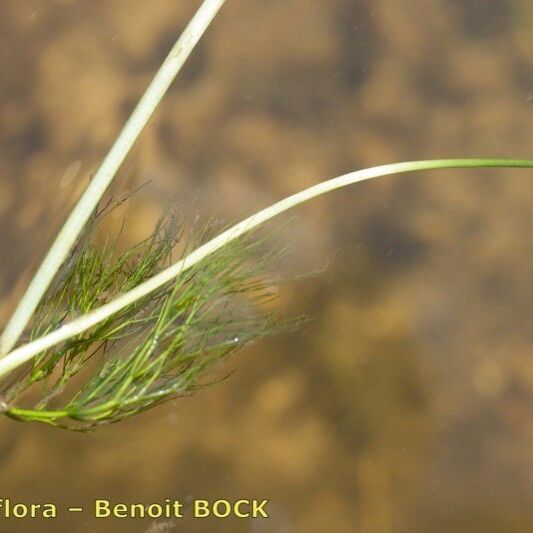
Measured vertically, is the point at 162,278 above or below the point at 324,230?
below

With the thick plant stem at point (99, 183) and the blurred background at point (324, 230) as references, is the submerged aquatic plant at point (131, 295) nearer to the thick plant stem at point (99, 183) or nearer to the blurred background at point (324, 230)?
the thick plant stem at point (99, 183)

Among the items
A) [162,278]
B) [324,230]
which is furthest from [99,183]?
[324,230]

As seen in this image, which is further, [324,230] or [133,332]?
[324,230]

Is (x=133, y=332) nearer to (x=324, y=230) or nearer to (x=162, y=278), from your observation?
(x=162, y=278)

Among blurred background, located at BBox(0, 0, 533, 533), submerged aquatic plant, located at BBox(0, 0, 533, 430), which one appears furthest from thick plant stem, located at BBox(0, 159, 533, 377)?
blurred background, located at BBox(0, 0, 533, 533)

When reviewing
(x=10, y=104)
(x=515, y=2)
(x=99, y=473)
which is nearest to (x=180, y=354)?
(x=99, y=473)

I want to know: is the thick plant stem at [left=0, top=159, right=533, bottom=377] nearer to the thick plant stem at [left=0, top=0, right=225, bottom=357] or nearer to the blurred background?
the thick plant stem at [left=0, top=0, right=225, bottom=357]
